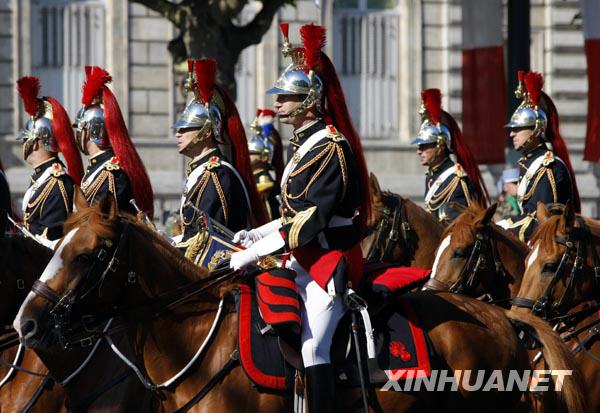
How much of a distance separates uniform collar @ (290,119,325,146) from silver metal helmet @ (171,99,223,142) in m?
2.63

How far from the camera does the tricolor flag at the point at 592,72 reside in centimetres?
1540

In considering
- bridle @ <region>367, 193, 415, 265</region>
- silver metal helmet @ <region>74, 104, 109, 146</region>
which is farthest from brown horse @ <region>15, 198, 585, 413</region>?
bridle @ <region>367, 193, 415, 265</region>

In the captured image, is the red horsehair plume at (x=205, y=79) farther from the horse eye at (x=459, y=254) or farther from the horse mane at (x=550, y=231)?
the horse mane at (x=550, y=231)

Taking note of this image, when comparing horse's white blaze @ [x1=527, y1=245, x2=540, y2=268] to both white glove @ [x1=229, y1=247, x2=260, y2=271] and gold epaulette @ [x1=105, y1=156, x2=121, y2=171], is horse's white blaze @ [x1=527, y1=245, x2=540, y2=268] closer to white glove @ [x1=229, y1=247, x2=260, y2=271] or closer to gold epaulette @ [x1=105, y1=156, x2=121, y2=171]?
white glove @ [x1=229, y1=247, x2=260, y2=271]

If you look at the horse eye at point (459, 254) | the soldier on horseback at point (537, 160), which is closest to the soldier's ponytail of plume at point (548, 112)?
the soldier on horseback at point (537, 160)

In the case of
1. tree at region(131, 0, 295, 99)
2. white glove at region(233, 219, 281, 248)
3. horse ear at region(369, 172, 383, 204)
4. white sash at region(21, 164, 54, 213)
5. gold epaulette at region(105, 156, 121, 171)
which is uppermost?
tree at region(131, 0, 295, 99)

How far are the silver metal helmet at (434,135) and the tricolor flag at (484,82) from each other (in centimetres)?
558

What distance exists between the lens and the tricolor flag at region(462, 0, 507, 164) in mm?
19234

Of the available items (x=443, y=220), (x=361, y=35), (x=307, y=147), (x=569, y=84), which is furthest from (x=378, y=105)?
(x=307, y=147)

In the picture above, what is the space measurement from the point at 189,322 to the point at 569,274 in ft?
8.63

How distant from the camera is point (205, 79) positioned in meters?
10.6

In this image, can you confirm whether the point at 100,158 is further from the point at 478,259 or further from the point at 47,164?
the point at 478,259

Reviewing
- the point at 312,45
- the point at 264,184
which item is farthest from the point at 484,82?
the point at 312,45

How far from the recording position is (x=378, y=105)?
2692 centimetres
